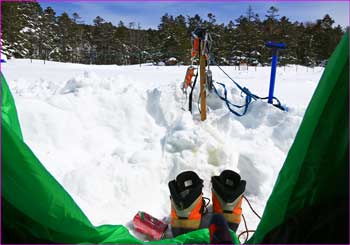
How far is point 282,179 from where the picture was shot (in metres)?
1.29

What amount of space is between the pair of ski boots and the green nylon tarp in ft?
1.37

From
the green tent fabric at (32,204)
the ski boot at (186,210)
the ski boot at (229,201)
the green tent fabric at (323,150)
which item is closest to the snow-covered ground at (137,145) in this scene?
the ski boot at (229,201)

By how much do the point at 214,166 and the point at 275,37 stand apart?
2778 centimetres

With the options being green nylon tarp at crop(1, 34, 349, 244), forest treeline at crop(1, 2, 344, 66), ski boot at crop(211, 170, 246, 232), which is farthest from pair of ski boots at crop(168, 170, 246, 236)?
forest treeline at crop(1, 2, 344, 66)

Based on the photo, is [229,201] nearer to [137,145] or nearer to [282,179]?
[282,179]

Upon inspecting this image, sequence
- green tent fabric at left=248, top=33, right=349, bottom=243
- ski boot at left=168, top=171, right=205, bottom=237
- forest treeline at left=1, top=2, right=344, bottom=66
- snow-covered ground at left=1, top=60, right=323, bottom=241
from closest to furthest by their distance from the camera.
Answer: green tent fabric at left=248, top=33, right=349, bottom=243, ski boot at left=168, top=171, right=205, bottom=237, snow-covered ground at left=1, top=60, right=323, bottom=241, forest treeline at left=1, top=2, right=344, bottom=66

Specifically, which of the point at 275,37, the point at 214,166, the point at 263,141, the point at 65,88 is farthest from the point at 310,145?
the point at 275,37

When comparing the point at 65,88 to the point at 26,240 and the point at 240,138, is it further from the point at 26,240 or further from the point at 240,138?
the point at 26,240

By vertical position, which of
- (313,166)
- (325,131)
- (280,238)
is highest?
(325,131)

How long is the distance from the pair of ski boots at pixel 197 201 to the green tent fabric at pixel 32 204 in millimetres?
495

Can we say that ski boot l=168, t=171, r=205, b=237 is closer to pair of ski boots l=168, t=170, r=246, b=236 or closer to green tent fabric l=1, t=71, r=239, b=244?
pair of ski boots l=168, t=170, r=246, b=236

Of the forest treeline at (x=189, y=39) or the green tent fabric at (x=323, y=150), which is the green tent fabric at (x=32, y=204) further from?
the forest treeline at (x=189, y=39)

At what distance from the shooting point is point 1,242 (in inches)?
43.4

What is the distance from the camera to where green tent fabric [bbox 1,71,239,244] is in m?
1.06
